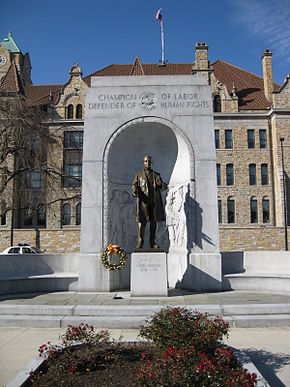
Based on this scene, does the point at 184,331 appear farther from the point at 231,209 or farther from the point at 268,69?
the point at 268,69

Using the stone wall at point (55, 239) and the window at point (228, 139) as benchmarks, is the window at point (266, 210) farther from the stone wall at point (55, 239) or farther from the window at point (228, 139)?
the stone wall at point (55, 239)

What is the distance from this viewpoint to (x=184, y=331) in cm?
464

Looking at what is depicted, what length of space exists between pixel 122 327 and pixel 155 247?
3333 mm

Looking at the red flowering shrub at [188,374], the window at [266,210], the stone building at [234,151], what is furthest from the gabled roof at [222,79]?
the red flowering shrub at [188,374]

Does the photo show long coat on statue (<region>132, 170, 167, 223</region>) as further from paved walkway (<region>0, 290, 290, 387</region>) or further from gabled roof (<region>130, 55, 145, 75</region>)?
gabled roof (<region>130, 55, 145, 75</region>)

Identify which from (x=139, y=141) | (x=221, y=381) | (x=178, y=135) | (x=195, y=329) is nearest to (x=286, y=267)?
(x=178, y=135)

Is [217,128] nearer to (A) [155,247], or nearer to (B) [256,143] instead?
(B) [256,143]

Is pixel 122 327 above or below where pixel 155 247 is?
below

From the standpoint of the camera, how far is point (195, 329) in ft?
15.4

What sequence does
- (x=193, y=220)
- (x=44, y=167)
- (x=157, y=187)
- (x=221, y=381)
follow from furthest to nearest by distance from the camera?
(x=44, y=167) < (x=193, y=220) < (x=157, y=187) < (x=221, y=381)

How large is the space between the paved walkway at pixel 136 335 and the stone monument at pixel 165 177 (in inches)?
37.9

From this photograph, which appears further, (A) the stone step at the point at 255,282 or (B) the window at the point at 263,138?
(B) the window at the point at 263,138

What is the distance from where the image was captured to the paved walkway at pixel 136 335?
5080 mm

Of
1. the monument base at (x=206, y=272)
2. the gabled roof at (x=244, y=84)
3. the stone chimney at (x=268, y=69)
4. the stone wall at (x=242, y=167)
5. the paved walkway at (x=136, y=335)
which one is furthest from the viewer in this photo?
the stone chimney at (x=268, y=69)
